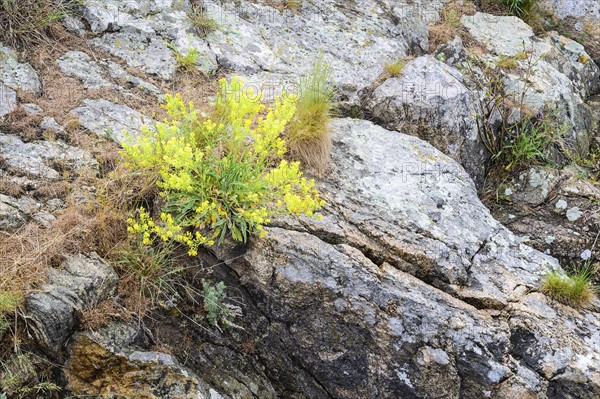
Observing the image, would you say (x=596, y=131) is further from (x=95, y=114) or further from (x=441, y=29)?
(x=95, y=114)

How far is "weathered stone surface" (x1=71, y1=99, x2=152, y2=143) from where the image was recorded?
192 inches

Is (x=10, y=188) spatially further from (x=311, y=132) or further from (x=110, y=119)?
(x=311, y=132)

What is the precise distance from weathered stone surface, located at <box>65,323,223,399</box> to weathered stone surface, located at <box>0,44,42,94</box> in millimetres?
2718

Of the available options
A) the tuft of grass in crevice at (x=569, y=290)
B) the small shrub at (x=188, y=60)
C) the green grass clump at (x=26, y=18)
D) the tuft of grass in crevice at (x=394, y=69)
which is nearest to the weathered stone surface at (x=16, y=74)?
the green grass clump at (x=26, y=18)

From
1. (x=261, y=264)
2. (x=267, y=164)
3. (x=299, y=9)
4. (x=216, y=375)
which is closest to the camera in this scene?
(x=216, y=375)

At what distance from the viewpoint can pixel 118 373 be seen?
3557mm

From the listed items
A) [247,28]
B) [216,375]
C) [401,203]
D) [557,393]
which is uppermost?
[247,28]

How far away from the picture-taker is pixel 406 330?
157 inches

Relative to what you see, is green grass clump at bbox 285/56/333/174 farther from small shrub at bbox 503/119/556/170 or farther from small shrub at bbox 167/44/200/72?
small shrub at bbox 503/119/556/170

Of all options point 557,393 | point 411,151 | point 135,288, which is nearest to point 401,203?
point 411,151

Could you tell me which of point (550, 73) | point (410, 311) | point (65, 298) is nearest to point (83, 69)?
point (65, 298)

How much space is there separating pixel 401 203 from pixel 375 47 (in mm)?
2852

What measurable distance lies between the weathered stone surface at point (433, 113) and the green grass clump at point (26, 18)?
339cm

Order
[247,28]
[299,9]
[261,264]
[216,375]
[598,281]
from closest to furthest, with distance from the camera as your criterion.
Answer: [216,375] → [261,264] → [598,281] → [247,28] → [299,9]
